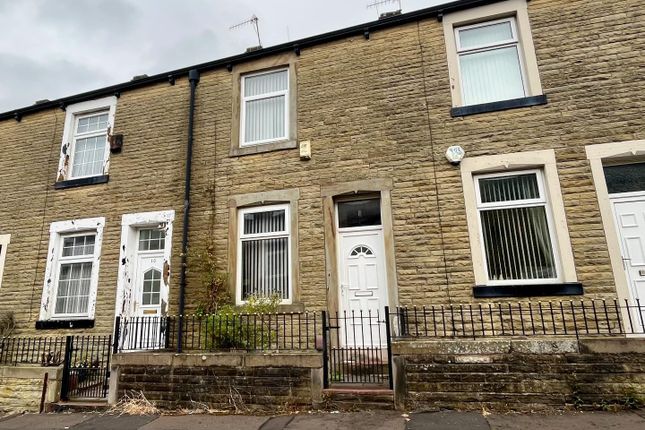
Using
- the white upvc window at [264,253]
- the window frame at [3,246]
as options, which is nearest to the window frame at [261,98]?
the white upvc window at [264,253]

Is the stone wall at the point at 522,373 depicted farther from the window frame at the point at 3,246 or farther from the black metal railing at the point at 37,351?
the window frame at the point at 3,246

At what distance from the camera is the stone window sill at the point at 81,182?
9.27 metres

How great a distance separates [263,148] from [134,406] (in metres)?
4.92

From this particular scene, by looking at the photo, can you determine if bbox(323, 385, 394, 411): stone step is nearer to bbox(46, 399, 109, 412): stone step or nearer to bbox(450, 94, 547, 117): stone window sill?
bbox(46, 399, 109, 412): stone step

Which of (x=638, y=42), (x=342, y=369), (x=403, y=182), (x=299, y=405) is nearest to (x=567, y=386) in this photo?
(x=342, y=369)

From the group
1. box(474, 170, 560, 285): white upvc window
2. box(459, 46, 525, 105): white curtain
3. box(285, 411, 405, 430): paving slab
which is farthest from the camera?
box(459, 46, 525, 105): white curtain

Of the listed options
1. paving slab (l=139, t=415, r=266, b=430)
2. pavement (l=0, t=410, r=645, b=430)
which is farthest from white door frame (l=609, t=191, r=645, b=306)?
paving slab (l=139, t=415, r=266, b=430)

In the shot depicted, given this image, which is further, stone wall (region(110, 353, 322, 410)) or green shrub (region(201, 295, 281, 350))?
green shrub (region(201, 295, 281, 350))

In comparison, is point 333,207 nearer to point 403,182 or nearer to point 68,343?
point 403,182

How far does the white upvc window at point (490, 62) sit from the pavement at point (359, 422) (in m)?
5.11

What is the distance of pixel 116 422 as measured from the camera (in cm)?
545

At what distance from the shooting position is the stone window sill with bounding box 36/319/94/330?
8.45 m

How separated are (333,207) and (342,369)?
2891 millimetres

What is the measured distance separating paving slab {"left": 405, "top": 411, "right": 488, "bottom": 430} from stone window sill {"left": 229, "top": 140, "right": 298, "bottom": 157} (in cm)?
520
